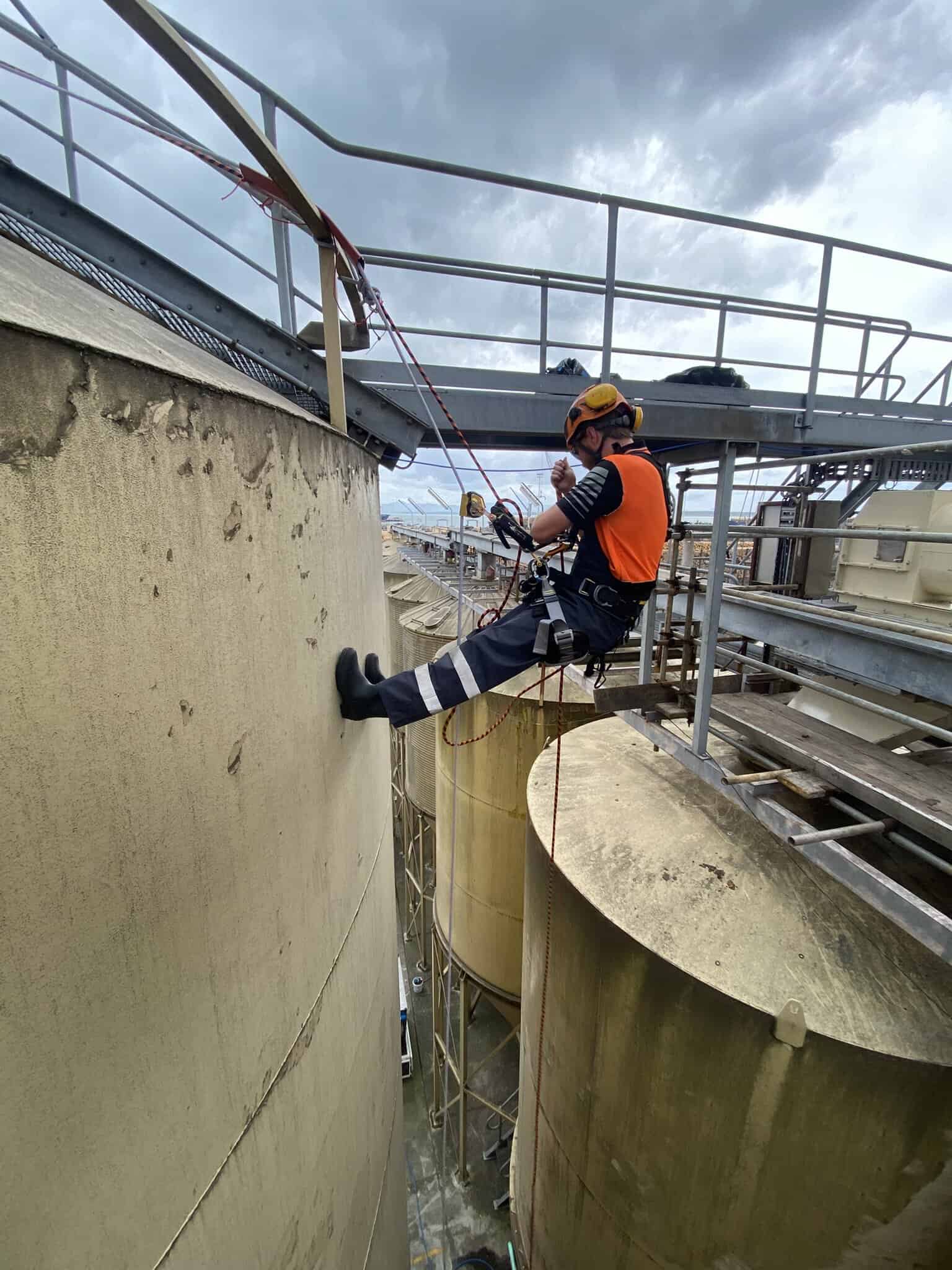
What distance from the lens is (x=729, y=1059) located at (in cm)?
204

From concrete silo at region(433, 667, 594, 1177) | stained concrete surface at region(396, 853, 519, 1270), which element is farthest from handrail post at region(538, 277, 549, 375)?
stained concrete surface at region(396, 853, 519, 1270)

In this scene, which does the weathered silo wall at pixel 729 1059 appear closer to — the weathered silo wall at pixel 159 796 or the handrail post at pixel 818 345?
the weathered silo wall at pixel 159 796

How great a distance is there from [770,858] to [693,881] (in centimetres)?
45

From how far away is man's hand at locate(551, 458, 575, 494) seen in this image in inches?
121

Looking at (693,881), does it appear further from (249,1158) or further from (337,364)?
(337,364)

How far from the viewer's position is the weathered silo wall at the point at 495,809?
208 inches

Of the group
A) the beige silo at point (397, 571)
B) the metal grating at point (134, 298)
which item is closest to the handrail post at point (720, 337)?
the metal grating at point (134, 298)

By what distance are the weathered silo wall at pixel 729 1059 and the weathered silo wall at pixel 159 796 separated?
1.31 m

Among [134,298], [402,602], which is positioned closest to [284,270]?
[134,298]

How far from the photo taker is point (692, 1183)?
2.26 m

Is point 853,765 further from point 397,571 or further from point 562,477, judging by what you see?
point 397,571

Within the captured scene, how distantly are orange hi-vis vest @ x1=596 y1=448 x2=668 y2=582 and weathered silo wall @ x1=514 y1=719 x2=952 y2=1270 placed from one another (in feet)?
4.59

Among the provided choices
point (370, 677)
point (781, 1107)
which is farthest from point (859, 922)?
point (370, 677)

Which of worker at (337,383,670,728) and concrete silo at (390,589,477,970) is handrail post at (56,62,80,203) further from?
concrete silo at (390,589,477,970)
